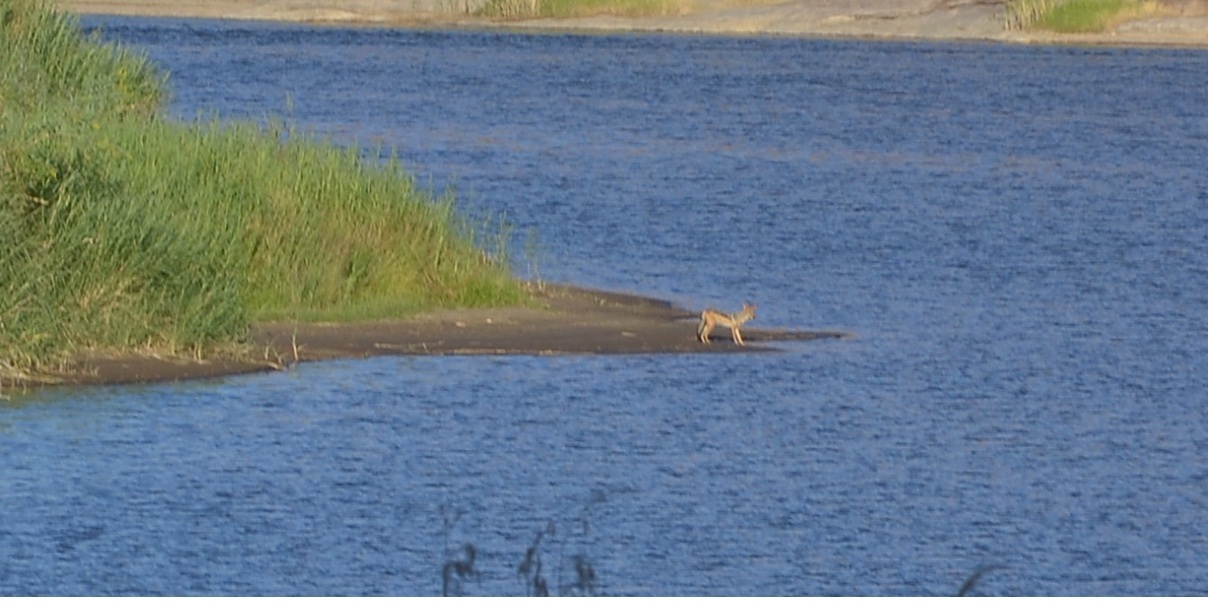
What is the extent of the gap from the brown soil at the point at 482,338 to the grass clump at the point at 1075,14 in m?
59.2

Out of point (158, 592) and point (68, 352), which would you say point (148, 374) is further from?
point (158, 592)

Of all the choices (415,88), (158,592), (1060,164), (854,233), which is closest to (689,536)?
(158,592)

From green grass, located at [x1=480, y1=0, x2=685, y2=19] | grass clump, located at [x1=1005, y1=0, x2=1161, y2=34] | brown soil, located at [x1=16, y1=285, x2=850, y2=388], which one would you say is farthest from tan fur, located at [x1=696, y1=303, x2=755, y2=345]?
green grass, located at [x1=480, y1=0, x2=685, y2=19]

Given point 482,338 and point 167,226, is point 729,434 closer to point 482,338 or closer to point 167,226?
point 482,338

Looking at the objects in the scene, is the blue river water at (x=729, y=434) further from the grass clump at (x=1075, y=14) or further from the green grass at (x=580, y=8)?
the green grass at (x=580, y=8)

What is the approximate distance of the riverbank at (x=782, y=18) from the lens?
267ft

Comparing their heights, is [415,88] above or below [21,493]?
below

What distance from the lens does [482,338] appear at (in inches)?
843

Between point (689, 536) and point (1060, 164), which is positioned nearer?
point (689, 536)

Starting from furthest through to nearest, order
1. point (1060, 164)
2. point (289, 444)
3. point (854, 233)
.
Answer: point (1060, 164)
point (854, 233)
point (289, 444)

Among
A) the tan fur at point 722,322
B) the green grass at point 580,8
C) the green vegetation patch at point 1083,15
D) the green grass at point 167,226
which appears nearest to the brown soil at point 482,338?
the tan fur at point 722,322

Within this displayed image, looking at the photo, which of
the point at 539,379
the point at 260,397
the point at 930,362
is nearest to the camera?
the point at 260,397

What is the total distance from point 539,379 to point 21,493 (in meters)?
5.34

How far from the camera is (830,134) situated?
49.0 metres
